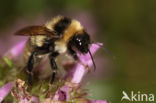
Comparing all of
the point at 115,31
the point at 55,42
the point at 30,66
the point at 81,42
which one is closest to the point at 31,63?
the point at 30,66

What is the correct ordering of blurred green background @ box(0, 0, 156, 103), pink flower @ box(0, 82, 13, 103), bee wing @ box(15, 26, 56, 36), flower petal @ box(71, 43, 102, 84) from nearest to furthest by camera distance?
bee wing @ box(15, 26, 56, 36)
pink flower @ box(0, 82, 13, 103)
flower petal @ box(71, 43, 102, 84)
blurred green background @ box(0, 0, 156, 103)

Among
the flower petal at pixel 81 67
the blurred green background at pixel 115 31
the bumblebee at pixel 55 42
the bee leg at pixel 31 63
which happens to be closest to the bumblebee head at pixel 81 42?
the bumblebee at pixel 55 42

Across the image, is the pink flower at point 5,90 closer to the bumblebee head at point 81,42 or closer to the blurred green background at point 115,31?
the bumblebee head at point 81,42

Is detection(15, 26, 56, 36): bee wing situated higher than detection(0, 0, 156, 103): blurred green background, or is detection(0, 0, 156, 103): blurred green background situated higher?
detection(0, 0, 156, 103): blurred green background

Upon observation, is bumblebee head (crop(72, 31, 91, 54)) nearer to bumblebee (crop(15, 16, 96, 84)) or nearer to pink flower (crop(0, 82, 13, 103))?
bumblebee (crop(15, 16, 96, 84))

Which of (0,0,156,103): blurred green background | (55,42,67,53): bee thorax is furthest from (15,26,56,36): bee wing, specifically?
(0,0,156,103): blurred green background

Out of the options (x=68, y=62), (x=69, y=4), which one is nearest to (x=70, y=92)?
(x=68, y=62)

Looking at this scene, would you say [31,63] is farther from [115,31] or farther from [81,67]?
[115,31]
